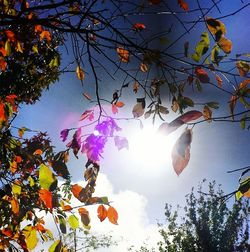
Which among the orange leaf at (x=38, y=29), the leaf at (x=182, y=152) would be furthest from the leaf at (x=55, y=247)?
the orange leaf at (x=38, y=29)

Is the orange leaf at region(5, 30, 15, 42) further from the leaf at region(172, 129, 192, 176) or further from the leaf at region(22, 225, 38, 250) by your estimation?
the leaf at region(172, 129, 192, 176)

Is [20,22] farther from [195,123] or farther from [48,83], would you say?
[48,83]

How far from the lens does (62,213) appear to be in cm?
194

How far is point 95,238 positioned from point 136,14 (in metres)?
27.7

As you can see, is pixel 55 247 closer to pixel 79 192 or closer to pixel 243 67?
pixel 79 192

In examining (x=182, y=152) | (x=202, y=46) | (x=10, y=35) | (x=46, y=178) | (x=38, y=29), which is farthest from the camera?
(x=38, y=29)

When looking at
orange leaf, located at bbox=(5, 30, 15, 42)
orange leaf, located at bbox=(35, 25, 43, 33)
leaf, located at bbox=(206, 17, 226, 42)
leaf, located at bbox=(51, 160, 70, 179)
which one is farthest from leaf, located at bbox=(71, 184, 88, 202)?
orange leaf, located at bbox=(35, 25, 43, 33)

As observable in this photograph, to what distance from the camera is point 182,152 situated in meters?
1.00

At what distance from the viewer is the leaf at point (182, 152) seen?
1.00 m

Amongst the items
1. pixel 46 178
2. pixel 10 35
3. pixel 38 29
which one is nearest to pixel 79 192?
pixel 46 178

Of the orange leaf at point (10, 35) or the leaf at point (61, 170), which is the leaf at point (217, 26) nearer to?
the leaf at point (61, 170)

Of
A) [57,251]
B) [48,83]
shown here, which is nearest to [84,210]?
[57,251]

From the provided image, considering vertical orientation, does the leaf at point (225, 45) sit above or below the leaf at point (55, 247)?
above

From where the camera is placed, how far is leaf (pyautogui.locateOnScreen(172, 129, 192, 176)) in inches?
39.4
